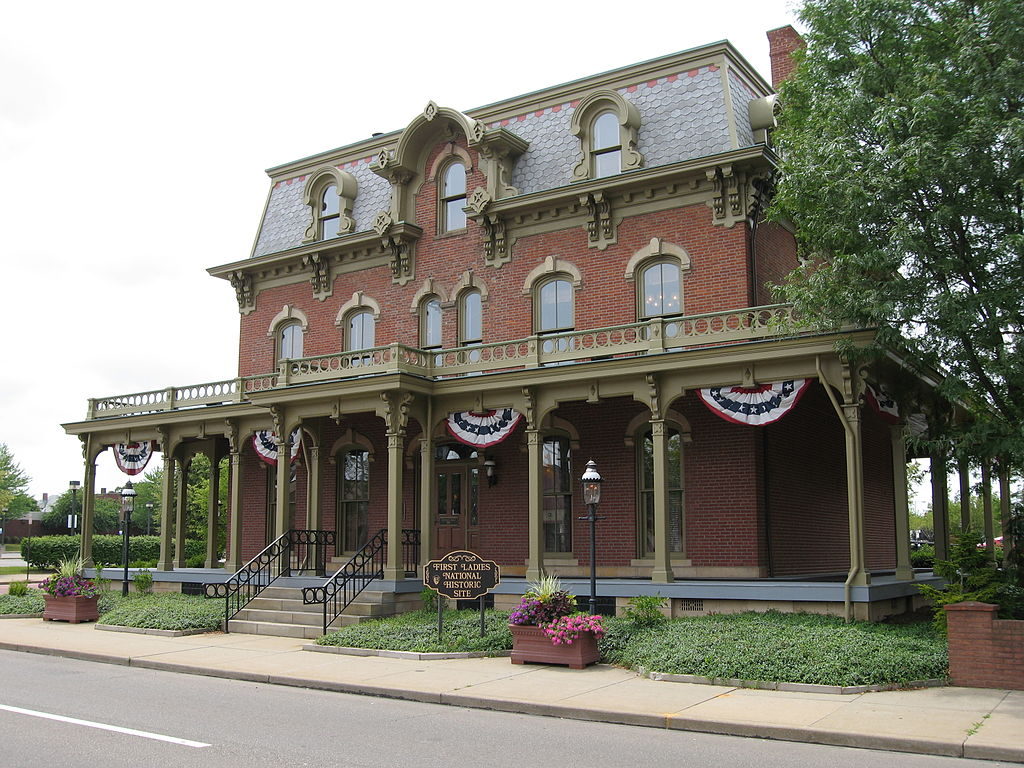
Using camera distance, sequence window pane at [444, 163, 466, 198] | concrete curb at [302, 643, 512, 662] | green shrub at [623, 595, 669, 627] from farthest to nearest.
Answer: window pane at [444, 163, 466, 198] → green shrub at [623, 595, 669, 627] → concrete curb at [302, 643, 512, 662]

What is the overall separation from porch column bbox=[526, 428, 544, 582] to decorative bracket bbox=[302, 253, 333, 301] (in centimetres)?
901

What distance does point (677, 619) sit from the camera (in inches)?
651

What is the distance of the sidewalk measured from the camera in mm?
9648

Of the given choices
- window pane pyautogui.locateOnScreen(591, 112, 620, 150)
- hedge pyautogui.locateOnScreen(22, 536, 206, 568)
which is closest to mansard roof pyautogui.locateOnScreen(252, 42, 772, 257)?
window pane pyautogui.locateOnScreen(591, 112, 620, 150)

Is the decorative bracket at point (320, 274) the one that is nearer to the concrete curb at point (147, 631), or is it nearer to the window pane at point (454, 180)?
the window pane at point (454, 180)

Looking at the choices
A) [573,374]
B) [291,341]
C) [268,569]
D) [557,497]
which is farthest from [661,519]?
[291,341]

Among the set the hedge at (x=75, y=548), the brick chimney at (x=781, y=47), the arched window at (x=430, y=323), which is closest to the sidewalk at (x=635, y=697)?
the arched window at (x=430, y=323)

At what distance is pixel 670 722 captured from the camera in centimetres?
1048

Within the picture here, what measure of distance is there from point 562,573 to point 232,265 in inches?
524

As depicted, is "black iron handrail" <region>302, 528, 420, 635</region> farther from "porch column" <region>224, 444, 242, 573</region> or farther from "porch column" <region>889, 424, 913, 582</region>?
"porch column" <region>889, 424, 913, 582</region>

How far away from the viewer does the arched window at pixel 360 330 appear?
25141mm

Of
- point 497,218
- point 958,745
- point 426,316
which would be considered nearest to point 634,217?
point 497,218

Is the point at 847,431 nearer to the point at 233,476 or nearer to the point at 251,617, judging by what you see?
the point at 251,617

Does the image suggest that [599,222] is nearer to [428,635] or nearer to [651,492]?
[651,492]
